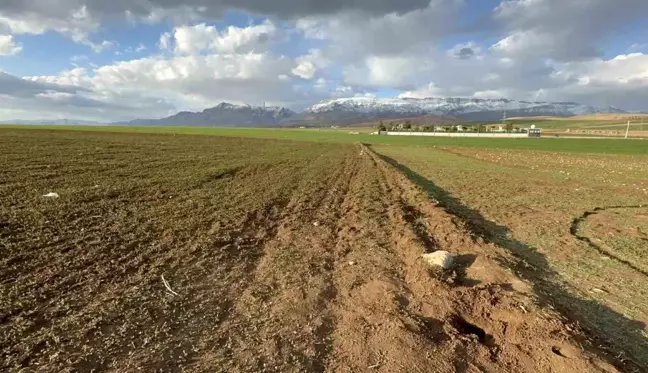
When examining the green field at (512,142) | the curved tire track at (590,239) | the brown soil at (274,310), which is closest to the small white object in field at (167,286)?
the brown soil at (274,310)

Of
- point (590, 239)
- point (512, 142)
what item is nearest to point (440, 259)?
point (590, 239)

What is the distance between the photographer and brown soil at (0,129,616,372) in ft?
14.7

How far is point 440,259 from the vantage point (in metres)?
7.37

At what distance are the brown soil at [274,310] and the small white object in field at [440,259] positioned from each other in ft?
0.52

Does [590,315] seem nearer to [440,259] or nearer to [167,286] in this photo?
[440,259]

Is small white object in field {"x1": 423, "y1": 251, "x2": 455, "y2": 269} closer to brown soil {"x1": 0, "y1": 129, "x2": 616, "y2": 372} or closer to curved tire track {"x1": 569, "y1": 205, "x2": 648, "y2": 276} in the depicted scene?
brown soil {"x1": 0, "y1": 129, "x2": 616, "y2": 372}

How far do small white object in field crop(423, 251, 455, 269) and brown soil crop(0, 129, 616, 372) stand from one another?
0.16 metres

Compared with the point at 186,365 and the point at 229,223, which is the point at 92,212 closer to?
the point at 229,223

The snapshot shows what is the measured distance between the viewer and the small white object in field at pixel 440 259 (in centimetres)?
728

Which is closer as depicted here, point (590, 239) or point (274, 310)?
point (274, 310)

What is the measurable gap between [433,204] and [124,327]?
10.3m

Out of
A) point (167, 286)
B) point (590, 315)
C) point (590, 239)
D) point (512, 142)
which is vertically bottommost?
point (512, 142)

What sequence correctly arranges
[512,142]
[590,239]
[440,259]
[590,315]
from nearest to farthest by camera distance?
[590,315], [440,259], [590,239], [512,142]

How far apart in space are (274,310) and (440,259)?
3.26 metres
